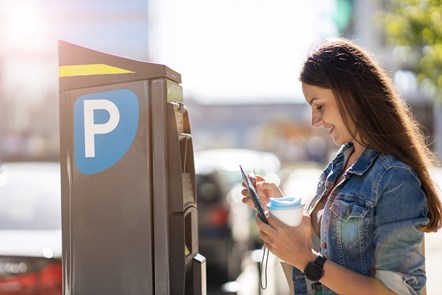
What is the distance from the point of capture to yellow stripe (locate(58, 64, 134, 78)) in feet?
9.35

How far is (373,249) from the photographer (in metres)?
2.32

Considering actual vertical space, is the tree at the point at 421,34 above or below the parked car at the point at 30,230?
above

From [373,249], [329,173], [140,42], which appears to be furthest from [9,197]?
[140,42]

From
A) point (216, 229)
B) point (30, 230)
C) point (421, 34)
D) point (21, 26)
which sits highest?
point (21, 26)

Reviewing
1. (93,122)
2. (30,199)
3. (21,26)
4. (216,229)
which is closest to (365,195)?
(93,122)

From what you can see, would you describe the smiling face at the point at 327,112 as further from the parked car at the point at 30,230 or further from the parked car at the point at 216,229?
the parked car at the point at 216,229

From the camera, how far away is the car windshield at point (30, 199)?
16.8 feet

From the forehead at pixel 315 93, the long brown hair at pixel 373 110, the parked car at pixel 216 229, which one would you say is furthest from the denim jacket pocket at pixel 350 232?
the parked car at pixel 216 229

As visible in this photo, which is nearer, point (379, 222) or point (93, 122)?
point (379, 222)

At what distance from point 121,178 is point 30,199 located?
2.86m

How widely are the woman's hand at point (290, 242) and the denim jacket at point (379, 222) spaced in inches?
5.2

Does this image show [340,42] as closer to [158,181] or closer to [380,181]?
[380,181]

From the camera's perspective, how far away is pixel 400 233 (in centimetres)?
222

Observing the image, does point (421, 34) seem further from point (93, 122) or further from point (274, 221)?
point (274, 221)
